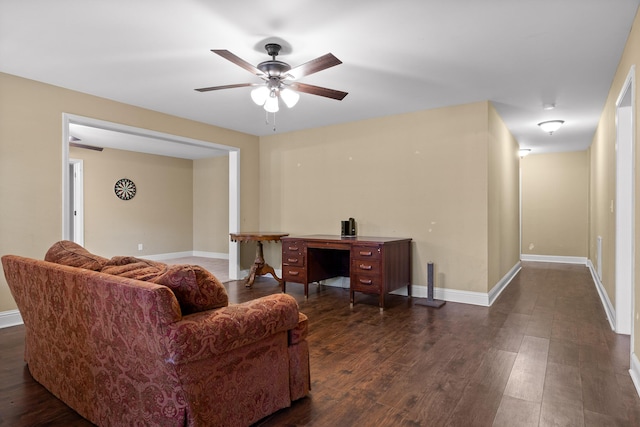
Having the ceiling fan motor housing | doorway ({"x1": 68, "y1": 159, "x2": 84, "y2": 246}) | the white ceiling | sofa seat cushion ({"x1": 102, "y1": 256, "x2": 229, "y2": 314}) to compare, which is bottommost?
sofa seat cushion ({"x1": 102, "y1": 256, "x2": 229, "y2": 314})

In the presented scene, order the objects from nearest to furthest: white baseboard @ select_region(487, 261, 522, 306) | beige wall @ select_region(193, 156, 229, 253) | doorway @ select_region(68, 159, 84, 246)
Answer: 1. white baseboard @ select_region(487, 261, 522, 306)
2. doorway @ select_region(68, 159, 84, 246)
3. beige wall @ select_region(193, 156, 229, 253)

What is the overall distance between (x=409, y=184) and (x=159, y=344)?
3.73 metres

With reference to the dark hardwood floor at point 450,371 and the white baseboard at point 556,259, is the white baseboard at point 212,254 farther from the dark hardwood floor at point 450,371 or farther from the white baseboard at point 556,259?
the white baseboard at point 556,259

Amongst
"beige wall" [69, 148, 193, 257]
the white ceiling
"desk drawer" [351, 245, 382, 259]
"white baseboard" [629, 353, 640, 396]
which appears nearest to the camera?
"white baseboard" [629, 353, 640, 396]

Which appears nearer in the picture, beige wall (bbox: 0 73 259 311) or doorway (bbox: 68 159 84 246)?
beige wall (bbox: 0 73 259 311)

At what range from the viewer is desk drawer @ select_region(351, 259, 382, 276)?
3824 mm

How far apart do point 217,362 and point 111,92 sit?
11.3ft

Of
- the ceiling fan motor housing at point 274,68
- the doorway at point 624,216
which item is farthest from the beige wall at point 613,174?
the ceiling fan motor housing at point 274,68

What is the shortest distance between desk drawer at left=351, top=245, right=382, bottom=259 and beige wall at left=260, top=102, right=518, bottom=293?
89cm

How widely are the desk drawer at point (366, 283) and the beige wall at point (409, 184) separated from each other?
0.88m

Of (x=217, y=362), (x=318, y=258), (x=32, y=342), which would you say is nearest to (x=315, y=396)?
(x=217, y=362)

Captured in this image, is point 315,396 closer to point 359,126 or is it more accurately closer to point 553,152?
point 359,126

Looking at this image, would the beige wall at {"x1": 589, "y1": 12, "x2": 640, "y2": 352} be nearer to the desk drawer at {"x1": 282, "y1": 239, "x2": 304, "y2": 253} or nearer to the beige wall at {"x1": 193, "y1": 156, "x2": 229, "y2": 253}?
the desk drawer at {"x1": 282, "y1": 239, "x2": 304, "y2": 253}

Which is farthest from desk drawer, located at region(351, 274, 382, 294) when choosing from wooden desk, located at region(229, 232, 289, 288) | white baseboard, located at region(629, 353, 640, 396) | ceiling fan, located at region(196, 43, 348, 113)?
white baseboard, located at region(629, 353, 640, 396)
